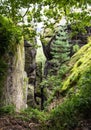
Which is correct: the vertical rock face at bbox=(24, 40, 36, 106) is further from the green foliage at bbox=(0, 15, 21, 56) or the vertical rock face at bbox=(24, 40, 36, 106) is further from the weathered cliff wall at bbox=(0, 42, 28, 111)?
the green foliage at bbox=(0, 15, 21, 56)

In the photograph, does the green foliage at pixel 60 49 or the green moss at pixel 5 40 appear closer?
the green moss at pixel 5 40

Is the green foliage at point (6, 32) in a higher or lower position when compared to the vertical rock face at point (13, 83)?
higher

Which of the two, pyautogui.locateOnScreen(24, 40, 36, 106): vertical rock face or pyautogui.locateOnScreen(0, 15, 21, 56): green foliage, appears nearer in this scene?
pyautogui.locateOnScreen(0, 15, 21, 56): green foliage

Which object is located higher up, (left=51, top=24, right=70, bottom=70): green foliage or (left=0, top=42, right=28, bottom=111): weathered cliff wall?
(left=51, top=24, right=70, bottom=70): green foliage

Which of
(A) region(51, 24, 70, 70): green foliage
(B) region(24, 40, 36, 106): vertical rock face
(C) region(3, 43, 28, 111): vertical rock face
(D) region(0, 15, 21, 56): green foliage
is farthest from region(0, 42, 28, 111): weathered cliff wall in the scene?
(A) region(51, 24, 70, 70): green foliage

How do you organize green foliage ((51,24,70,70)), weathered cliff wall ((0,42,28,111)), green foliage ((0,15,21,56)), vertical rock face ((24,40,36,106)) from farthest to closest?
green foliage ((51,24,70,70)) → vertical rock face ((24,40,36,106)) → weathered cliff wall ((0,42,28,111)) → green foliage ((0,15,21,56))

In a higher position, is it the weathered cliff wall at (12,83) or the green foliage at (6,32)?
the green foliage at (6,32)

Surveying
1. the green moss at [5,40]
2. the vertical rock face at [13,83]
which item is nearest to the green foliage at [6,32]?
the green moss at [5,40]

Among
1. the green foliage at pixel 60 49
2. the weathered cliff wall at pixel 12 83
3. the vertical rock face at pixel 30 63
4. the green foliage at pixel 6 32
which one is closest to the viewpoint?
the green foliage at pixel 6 32

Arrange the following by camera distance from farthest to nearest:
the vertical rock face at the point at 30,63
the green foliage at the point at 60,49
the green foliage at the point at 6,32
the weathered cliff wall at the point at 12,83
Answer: the green foliage at the point at 60,49
the vertical rock face at the point at 30,63
the weathered cliff wall at the point at 12,83
the green foliage at the point at 6,32

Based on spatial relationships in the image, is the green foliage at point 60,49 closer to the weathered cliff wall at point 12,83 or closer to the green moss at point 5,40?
the weathered cliff wall at point 12,83

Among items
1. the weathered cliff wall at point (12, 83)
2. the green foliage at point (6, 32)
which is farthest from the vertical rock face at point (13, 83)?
the green foliage at point (6, 32)

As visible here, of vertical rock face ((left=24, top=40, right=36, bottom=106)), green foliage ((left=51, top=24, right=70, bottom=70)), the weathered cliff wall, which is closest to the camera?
the weathered cliff wall

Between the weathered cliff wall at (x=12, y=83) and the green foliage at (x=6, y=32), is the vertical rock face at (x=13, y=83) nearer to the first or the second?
the weathered cliff wall at (x=12, y=83)
